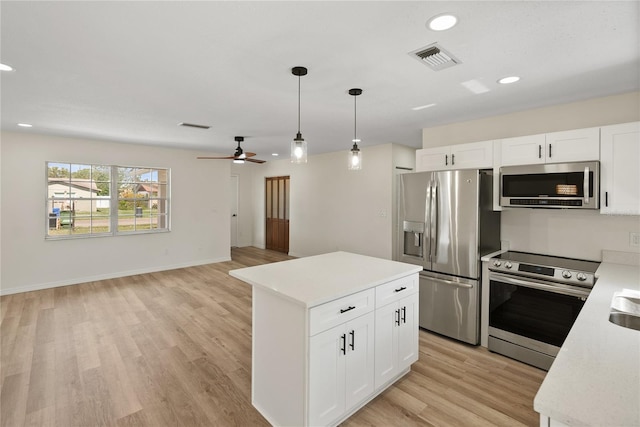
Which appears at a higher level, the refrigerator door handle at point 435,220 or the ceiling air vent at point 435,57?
the ceiling air vent at point 435,57

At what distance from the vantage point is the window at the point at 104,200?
204 inches

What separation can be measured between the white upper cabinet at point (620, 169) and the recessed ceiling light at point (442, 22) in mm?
1904

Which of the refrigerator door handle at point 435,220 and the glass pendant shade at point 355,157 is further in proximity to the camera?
the refrigerator door handle at point 435,220

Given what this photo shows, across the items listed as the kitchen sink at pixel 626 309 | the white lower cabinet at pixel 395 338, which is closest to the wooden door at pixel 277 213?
the white lower cabinet at pixel 395 338

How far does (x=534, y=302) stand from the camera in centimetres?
279

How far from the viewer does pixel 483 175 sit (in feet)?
10.5

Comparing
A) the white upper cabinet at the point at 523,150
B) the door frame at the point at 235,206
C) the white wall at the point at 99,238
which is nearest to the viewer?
the white upper cabinet at the point at 523,150

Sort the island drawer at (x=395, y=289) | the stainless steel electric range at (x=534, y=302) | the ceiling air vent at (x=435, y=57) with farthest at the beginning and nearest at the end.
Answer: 1. the stainless steel electric range at (x=534, y=302)
2. the island drawer at (x=395, y=289)
3. the ceiling air vent at (x=435, y=57)

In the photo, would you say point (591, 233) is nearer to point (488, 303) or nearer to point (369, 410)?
point (488, 303)

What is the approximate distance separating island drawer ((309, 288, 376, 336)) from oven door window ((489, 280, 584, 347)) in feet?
5.26

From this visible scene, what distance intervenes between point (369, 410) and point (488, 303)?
1725 mm

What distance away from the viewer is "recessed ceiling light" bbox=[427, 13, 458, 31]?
1702 millimetres

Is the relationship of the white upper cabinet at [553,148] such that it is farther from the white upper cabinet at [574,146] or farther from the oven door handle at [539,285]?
the oven door handle at [539,285]

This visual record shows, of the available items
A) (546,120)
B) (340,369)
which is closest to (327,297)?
(340,369)
